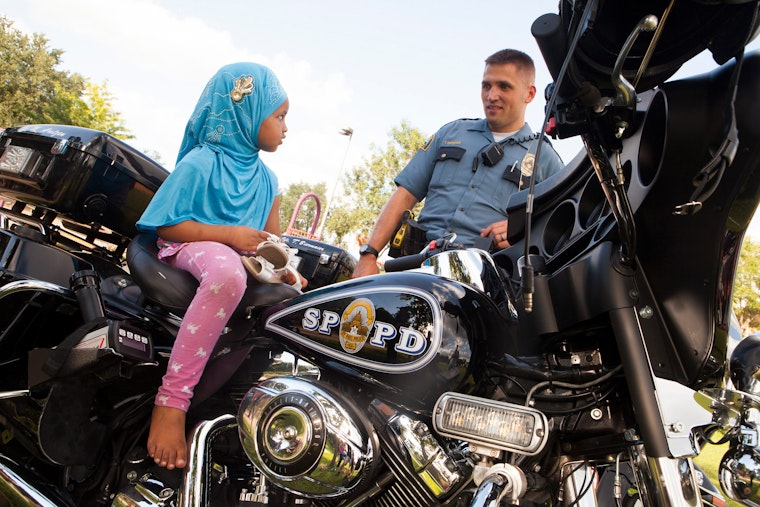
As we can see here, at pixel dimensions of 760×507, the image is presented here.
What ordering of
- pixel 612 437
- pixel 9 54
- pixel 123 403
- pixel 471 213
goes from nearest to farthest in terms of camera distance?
pixel 612 437 → pixel 123 403 → pixel 471 213 → pixel 9 54

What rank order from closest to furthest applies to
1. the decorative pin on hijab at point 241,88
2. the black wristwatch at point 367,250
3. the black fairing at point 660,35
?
the black fairing at point 660,35
the decorative pin on hijab at point 241,88
the black wristwatch at point 367,250

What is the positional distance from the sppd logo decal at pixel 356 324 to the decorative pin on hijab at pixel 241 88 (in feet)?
4.03

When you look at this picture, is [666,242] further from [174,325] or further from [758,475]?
[174,325]

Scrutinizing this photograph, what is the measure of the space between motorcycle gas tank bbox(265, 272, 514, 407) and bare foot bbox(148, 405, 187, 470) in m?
0.51

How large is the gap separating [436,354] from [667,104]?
846 millimetres

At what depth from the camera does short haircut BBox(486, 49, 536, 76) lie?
124 inches

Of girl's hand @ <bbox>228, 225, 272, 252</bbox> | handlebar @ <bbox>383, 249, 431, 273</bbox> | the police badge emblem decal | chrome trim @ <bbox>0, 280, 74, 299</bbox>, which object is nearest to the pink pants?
girl's hand @ <bbox>228, 225, 272, 252</bbox>

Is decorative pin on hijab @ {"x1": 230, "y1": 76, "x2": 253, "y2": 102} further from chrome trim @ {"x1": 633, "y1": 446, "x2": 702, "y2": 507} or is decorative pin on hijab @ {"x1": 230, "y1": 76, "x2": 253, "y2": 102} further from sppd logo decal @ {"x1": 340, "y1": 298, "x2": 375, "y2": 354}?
chrome trim @ {"x1": 633, "y1": 446, "x2": 702, "y2": 507}

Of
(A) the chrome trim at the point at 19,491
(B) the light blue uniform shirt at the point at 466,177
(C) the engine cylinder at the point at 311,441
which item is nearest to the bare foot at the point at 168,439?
Answer: (C) the engine cylinder at the point at 311,441

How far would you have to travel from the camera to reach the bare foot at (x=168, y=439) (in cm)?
185

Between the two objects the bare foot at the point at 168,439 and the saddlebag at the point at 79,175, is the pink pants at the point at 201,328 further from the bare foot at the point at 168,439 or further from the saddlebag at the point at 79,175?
the saddlebag at the point at 79,175

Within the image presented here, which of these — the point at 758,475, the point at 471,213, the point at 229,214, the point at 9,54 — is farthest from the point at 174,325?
the point at 9,54

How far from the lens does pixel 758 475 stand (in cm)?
138

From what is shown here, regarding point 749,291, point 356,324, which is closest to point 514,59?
point 356,324
